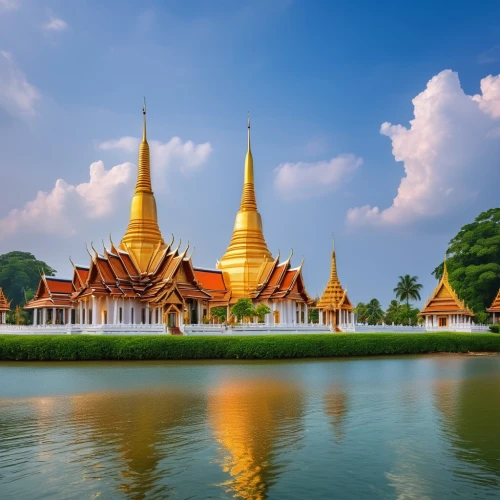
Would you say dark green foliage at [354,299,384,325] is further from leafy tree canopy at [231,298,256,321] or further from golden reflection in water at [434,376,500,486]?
golden reflection in water at [434,376,500,486]

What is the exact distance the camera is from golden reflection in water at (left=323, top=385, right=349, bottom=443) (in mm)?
11281

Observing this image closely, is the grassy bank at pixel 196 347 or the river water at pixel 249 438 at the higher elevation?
the grassy bank at pixel 196 347

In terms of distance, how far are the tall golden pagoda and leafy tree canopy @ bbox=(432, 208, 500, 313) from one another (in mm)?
30290

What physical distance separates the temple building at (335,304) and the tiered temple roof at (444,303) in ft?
25.5

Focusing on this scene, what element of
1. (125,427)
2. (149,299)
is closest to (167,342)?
(149,299)

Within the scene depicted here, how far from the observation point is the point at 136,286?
38.3m

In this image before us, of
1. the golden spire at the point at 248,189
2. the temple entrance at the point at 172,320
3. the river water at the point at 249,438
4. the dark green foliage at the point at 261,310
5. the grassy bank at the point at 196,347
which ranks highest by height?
the golden spire at the point at 248,189

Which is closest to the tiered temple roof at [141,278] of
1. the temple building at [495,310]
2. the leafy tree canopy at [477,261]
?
the temple building at [495,310]

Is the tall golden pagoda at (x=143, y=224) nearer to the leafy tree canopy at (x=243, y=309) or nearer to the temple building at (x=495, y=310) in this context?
the leafy tree canopy at (x=243, y=309)

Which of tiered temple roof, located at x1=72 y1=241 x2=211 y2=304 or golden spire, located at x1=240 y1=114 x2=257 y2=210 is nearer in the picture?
tiered temple roof, located at x1=72 y1=241 x2=211 y2=304

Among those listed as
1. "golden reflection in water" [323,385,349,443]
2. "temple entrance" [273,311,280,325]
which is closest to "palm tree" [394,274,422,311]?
"temple entrance" [273,311,280,325]

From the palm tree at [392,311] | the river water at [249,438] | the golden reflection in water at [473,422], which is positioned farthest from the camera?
the palm tree at [392,311]

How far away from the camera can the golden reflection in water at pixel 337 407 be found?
37.0 feet

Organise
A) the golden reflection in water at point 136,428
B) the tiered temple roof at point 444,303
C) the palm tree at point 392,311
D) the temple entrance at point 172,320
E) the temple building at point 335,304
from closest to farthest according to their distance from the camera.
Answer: the golden reflection in water at point 136,428 < the temple entrance at point 172,320 < the temple building at point 335,304 < the tiered temple roof at point 444,303 < the palm tree at point 392,311
